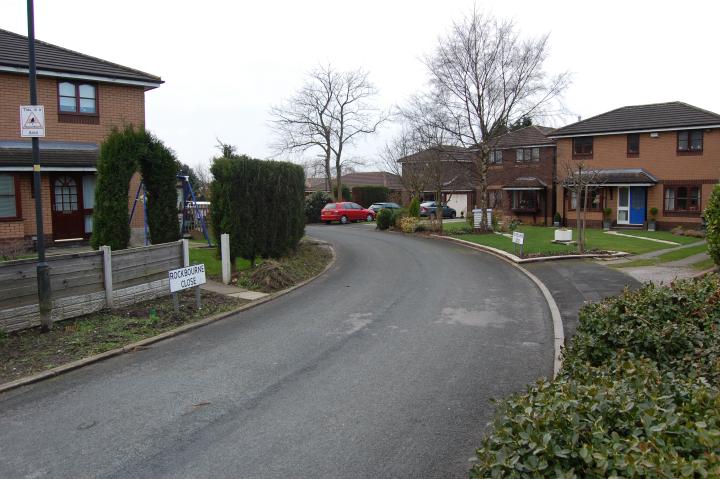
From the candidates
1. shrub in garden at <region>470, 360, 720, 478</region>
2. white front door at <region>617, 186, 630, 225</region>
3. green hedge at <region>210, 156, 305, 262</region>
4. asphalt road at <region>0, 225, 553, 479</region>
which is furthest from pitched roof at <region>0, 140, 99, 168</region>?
white front door at <region>617, 186, 630, 225</region>

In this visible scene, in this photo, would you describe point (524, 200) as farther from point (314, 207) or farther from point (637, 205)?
point (314, 207)

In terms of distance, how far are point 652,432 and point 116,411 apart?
5682mm

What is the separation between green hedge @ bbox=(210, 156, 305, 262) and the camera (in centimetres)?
1554

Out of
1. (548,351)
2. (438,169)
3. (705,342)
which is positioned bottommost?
(548,351)

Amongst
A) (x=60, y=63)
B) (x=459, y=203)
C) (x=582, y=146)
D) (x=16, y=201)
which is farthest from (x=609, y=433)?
(x=459, y=203)

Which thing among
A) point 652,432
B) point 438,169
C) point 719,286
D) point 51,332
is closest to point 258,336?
point 51,332

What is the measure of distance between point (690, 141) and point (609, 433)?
106ft

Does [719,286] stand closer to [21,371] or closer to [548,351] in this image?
[548,351]

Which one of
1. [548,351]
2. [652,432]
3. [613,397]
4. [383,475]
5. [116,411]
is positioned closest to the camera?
[652,432]

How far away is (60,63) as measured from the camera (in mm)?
19984

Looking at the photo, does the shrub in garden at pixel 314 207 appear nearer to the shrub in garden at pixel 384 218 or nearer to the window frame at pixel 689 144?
the shrub in garden at pixel 384 218

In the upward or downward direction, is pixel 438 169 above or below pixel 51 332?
above

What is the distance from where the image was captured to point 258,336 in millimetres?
10055

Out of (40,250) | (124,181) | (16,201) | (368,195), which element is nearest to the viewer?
(40,250)
